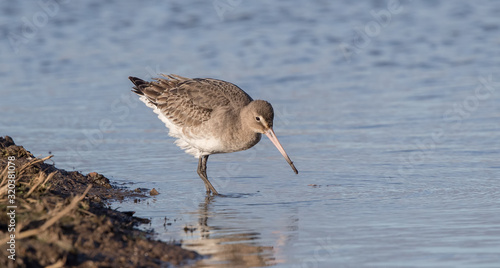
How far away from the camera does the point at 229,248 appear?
6.34 m

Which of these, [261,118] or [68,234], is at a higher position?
[261,118]

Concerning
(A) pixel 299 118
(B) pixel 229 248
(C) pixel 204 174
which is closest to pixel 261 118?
(C) pixel 204 174

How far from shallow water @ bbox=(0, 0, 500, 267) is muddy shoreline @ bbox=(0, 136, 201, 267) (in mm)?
396

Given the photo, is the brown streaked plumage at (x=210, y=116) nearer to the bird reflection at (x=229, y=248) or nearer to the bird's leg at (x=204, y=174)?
the bird's leg at (x=204, y=174)

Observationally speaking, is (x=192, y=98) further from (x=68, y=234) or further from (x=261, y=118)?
(x=68, y=234)

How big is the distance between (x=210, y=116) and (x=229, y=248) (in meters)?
2.86

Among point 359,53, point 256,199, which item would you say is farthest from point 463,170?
point 359,53

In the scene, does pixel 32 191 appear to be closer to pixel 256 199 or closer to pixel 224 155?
pixel 256 199

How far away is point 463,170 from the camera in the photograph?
9047 mm

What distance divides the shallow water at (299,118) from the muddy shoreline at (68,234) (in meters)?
0.40

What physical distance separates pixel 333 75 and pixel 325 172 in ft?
17.8

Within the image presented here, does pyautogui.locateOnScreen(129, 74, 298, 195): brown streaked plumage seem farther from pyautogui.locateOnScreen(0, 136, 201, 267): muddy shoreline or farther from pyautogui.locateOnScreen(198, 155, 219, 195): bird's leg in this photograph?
pyautogui.locateOnScreen(0, 136, 201, 267): muddy shoreline

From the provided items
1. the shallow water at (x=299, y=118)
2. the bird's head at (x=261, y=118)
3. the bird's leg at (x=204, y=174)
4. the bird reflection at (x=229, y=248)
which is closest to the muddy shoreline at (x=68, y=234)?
the bird reflection at (x=229, y=248)

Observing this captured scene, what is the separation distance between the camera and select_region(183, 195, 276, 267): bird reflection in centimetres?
595
